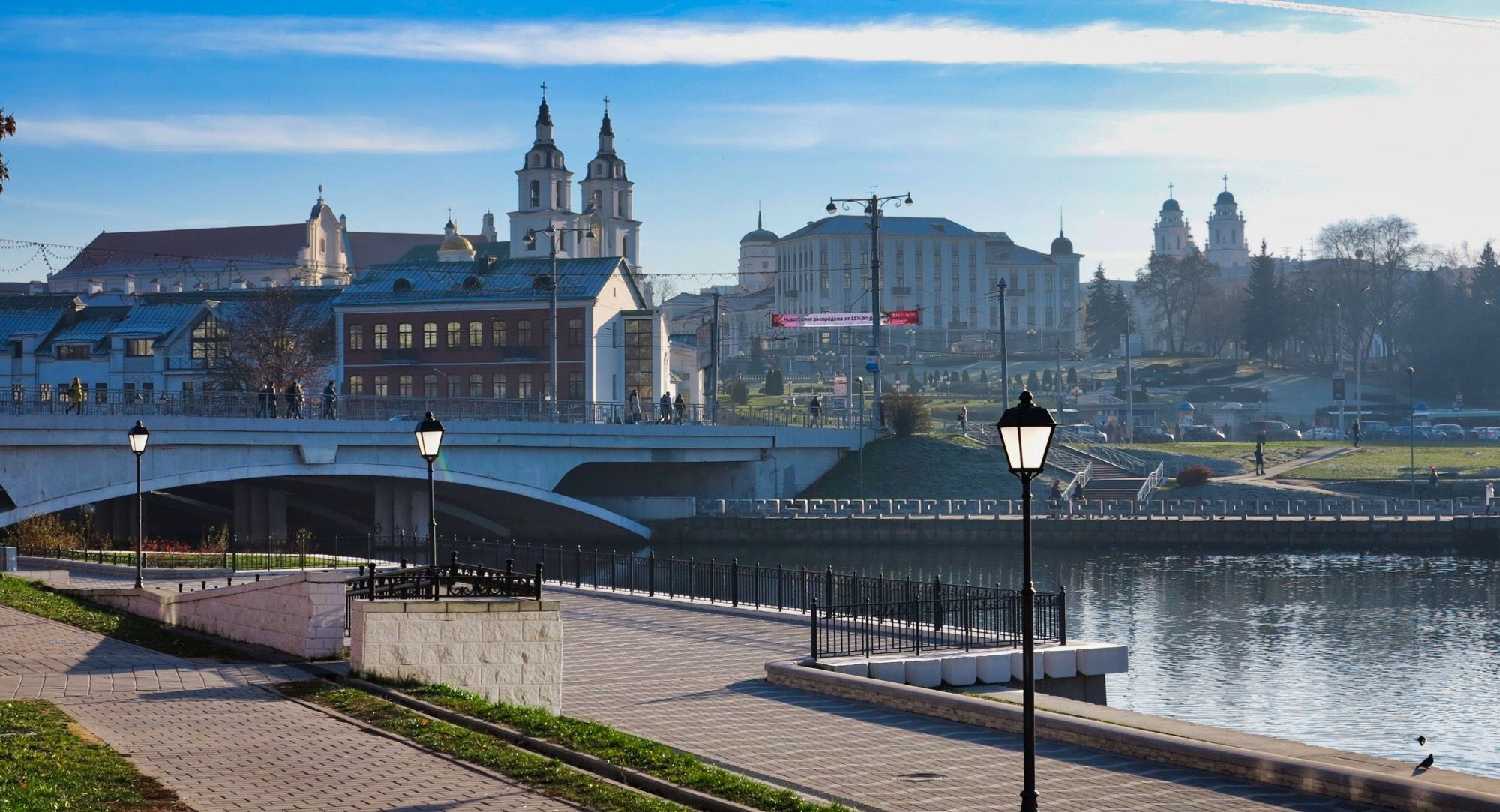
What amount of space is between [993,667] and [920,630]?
2160 mm

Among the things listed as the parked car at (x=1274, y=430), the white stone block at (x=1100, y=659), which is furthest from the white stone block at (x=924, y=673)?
the parked car at (x=1274, y=430)

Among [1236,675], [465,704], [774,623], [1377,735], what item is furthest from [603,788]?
[1236,675]

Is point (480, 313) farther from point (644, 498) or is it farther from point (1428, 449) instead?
point (1428, 449)

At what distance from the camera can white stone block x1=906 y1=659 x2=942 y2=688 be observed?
2080 centimetres

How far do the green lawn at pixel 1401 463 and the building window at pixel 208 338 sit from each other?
56505 mm

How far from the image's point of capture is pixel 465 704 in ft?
55.5

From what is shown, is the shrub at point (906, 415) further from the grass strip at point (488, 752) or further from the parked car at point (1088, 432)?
the grass strip at point (488, 752)

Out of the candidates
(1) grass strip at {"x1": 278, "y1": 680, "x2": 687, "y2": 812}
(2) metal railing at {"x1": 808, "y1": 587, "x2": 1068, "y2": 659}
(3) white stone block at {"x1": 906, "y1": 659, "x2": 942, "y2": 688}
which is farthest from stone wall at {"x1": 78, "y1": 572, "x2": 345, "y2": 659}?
(3) white stone block at {"x1": 906, "y1": 659, "x2": 942, "y2": 688}

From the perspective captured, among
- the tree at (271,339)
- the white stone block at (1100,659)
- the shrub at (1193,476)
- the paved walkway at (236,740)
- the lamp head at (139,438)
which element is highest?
the tree at (271,339)

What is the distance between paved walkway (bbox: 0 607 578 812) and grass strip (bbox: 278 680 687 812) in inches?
9.0

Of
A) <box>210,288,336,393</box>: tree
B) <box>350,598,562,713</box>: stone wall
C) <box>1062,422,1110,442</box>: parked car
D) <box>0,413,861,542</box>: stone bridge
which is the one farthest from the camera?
<box>1062,422,1110,442</box>: parked car

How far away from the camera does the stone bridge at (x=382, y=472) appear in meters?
43.1

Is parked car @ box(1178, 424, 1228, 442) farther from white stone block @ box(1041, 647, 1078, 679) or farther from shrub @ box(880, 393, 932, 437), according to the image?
white stone block @ box(1041, 647, 1078, 679)

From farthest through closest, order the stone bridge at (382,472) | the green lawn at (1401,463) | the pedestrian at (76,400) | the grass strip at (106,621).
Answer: the green lawn at (1401,463) < the pedestrian at (76,400) < the stone bridge at (382,472) < the grass strip at (106,621)
